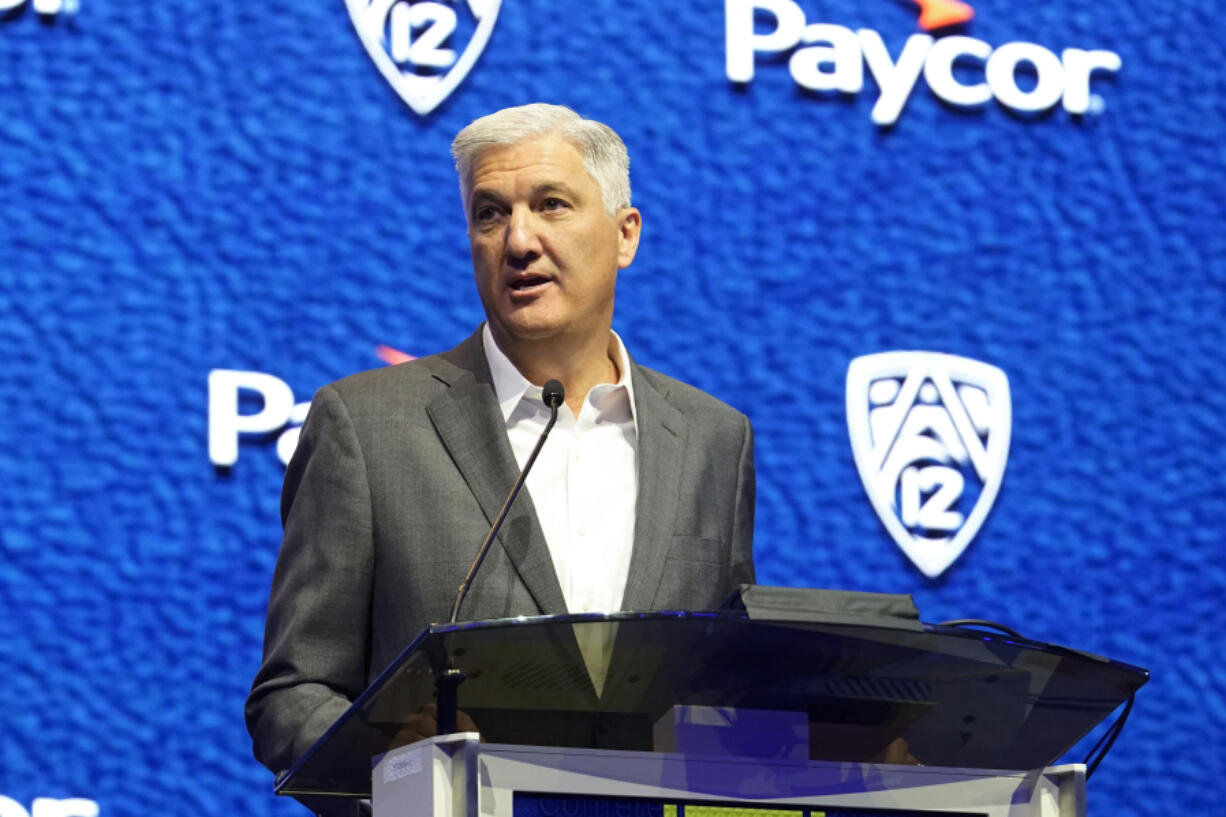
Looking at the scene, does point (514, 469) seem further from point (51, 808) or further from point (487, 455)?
point (51, 808)

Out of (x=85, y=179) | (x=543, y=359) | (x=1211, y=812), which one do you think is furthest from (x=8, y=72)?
(x=1211, y=812)

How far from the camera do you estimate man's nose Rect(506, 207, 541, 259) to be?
1.83 m

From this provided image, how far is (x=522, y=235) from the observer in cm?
183

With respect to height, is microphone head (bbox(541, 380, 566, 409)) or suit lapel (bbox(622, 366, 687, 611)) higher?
microphone head (bbox(541, 380, 566, 409))

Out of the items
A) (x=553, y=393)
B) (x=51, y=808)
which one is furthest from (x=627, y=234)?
(x=51, y=808)

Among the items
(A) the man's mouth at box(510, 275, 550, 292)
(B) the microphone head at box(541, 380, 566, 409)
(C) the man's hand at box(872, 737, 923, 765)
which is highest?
(A) the man's mouth at box(510, 275, 550, 292)

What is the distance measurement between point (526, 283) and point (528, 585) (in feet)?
1.32

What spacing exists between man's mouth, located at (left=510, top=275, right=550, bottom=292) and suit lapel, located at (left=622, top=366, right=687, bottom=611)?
17 centimetres

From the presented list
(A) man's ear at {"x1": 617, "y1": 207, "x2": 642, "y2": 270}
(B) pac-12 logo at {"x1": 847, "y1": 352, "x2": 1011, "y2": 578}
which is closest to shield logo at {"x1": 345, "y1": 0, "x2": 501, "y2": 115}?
(B) pac-12 logo at {"x1": 847, "y1": 352, "x2": 1011, "y2": 578}

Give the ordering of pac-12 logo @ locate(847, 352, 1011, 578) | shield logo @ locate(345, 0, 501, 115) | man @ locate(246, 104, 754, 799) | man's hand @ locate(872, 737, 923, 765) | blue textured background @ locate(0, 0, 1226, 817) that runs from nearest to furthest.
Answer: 1. man's hand @ locate(872, 737, 923, 765)
2. man @ locate(246, 104, 754, 799)
3. blue textured background @ locate(0, 0, 1226, 817)
4. shield logo @ locate(345, 0, 501, 115)
5. pac-12 logo @ locate(847, 352, 1011, 578)

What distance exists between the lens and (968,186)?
380 centimetres

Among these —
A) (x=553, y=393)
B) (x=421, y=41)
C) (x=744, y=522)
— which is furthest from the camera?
(x=421, y=41)

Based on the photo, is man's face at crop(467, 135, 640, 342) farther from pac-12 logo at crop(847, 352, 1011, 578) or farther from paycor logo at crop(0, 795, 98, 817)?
pac-12 logo at crop(847, 352, 1011, 578)

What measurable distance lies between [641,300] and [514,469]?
181 cm
